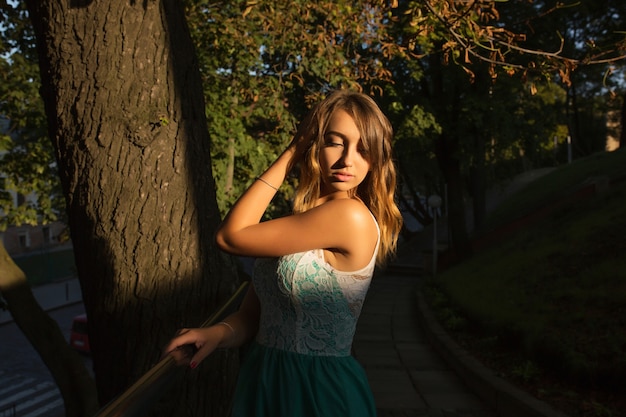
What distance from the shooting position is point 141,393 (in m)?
1.32

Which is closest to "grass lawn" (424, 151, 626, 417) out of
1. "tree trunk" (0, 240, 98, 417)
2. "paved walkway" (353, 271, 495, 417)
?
"paved walkway" (353, 271, 495, 417)

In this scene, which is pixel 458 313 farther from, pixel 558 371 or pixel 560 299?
pixel 558 371

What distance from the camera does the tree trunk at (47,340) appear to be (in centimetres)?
697

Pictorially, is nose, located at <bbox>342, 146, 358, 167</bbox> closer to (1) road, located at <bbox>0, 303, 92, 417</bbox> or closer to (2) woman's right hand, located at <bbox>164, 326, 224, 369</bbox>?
(2) woman's right hand, located at <bbox>164, 326, 224, 369</bbox>

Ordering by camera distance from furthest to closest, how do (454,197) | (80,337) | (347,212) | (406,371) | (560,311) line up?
(454,197) → (80,337) → (406,371) → (560,311) → (347,212)

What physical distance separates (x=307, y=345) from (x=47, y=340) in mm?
6467

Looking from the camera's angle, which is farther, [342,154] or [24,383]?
[24,383]

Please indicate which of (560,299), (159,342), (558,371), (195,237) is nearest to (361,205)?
(195,237)

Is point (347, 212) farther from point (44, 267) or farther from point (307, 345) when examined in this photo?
point (44, 267)

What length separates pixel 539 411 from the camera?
Answer: 491cm

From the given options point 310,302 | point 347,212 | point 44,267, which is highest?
point 347,212

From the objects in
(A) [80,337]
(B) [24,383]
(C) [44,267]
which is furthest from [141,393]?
(C) [44,267]

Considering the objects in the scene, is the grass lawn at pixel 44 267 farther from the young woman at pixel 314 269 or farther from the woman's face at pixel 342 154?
the woman's face at pixel 342 154

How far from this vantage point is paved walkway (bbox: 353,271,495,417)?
591cm
